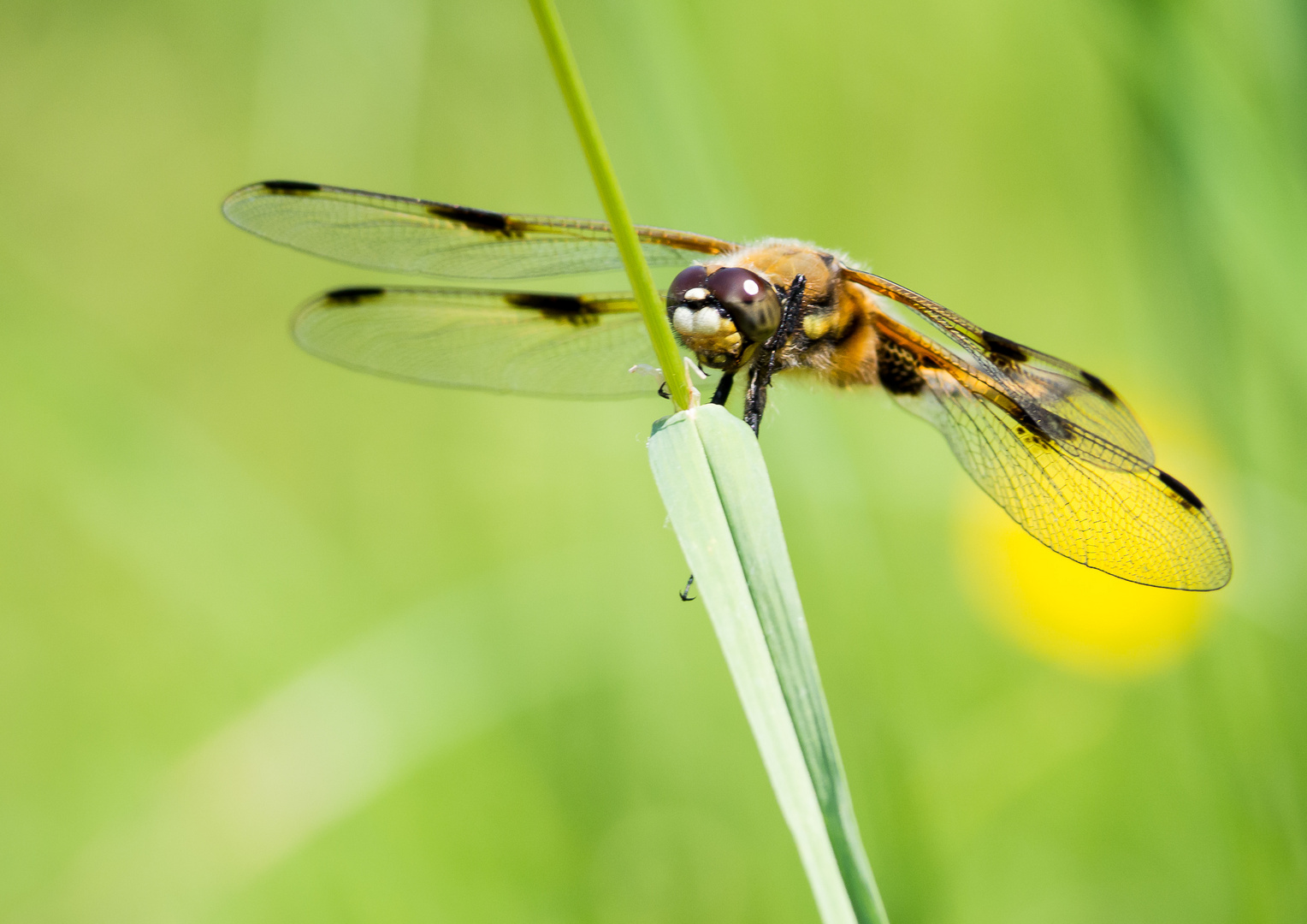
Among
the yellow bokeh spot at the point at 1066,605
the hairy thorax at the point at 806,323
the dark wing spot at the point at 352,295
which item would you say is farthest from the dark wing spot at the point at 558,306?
the yellow bokeh spot at the point at 1066,605

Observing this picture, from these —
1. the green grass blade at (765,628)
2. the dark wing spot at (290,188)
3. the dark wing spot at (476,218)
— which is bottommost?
the green grass blade at (765,628)

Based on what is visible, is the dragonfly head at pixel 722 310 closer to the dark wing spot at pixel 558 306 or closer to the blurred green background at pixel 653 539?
the blurred green background at pixel 653 539

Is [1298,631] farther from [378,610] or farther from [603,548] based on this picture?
[378,610]

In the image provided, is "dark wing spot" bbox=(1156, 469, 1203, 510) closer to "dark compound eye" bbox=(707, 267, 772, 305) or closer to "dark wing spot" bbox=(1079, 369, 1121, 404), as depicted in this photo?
"dark wing spot" bbox=(1079, 369, 1121, 404)

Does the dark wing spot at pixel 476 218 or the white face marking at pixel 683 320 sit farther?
the dark wing spot at pixel 476 218

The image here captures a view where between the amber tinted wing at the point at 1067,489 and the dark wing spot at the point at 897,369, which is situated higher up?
the dark wing spot at the point at 897,369
